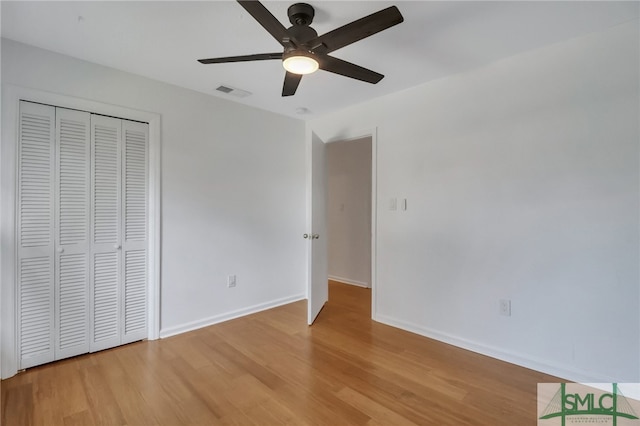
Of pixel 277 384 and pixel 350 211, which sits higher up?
pixel 350 211

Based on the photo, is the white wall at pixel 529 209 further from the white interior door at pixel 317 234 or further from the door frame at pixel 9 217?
the door frame at pixel 9 217

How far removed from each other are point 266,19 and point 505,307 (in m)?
2.58

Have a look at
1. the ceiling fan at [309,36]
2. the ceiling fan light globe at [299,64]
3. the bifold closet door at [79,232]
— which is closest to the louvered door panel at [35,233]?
the bifold closet door at [79,232]

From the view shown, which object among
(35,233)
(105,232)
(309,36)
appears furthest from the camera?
(105,232)

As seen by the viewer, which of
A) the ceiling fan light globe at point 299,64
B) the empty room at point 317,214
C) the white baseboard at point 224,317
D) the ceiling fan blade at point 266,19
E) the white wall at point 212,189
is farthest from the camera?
the white baseboard at point 224,317

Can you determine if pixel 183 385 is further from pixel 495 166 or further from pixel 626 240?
pixel 626 240

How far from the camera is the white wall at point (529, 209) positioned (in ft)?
6.42

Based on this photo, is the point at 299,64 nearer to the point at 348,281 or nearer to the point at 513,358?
the point at 513,358

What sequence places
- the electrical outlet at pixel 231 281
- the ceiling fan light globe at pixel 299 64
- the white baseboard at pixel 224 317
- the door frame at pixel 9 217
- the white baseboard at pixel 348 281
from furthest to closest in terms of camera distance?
the white baseboard at pixel 348 281, the electrical outlet at pixel 231 281, the white baseboard at pixel 224 317, the door frame at pixel 9 217, the ceiling fan light globe at pixel 299 64

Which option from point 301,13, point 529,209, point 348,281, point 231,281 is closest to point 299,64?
point 301,13

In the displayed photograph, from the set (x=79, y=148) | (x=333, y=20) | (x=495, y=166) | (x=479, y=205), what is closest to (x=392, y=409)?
(x=479, y=205)

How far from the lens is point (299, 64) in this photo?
1.73 m

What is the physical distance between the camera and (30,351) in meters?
2.21

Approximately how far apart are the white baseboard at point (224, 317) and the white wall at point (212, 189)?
0.04 feet
